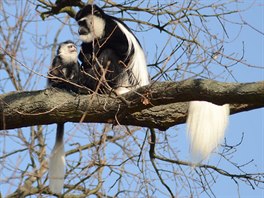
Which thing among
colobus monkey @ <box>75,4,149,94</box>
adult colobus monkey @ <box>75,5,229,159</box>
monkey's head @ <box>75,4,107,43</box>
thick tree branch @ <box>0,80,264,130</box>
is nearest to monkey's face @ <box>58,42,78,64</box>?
adult colobus monkey @ <box>75,5,229,159</box>

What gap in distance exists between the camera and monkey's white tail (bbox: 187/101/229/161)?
3.98 metres

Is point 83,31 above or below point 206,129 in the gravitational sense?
above

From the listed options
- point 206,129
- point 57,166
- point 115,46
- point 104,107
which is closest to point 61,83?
point 57,166

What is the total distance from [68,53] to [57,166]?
3.06ft

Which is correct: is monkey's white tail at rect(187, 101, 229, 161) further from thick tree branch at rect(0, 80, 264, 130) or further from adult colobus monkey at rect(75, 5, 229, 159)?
adult colobus monkey at rect(75, 5, 229, 159)

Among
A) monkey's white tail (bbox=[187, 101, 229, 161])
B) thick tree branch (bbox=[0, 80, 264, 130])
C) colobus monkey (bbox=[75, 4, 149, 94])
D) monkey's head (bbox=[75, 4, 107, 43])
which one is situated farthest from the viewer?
monkey's head (bbox=[75, 4, 107, 43])

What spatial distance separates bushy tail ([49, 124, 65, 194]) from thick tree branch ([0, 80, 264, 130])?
2.16 ft

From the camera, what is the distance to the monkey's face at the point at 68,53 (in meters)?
4.68

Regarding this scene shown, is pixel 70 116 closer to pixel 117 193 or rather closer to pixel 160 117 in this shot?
pixel 160 117

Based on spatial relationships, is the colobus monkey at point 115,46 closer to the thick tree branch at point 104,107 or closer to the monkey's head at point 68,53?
the monkey's head at point 68,53

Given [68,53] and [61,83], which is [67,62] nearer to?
[68,53]

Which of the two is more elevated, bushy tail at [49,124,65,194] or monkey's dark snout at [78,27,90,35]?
monkey's dark snout at [78,27,90,35]

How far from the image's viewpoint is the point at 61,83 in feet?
15.0

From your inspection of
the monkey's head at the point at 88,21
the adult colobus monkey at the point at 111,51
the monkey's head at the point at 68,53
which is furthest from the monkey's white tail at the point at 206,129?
the monkey's head at the point at 88,21
